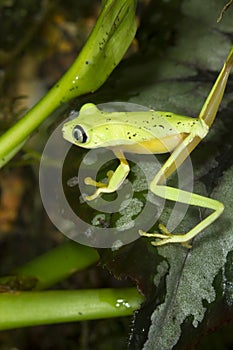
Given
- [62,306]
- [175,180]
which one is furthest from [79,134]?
[62,306]

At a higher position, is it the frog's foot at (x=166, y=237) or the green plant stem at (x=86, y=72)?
the green plant stem at (x=86, y=72)

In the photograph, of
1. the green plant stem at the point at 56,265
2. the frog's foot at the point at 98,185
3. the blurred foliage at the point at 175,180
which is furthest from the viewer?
the green plant stem at the point at 56,265

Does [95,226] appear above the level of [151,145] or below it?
below

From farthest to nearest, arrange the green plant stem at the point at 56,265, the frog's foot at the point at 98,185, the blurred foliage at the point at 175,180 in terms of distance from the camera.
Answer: the green plant stem at the point at 56,265 < the frog's foot at the point at 98,185 < the blurred foliage at the point at 175,180

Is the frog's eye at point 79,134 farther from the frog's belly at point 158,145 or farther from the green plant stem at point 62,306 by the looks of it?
the green plant stem at point 62,306

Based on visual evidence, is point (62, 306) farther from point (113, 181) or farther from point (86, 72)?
point (86, 72)

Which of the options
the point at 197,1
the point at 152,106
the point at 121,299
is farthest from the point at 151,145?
the point at 197,1

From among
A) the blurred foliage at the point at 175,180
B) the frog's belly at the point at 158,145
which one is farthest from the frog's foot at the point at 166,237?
the frog's belly at the point at 158,145

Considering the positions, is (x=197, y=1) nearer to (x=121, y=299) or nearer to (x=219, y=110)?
(x=219, y=110)
